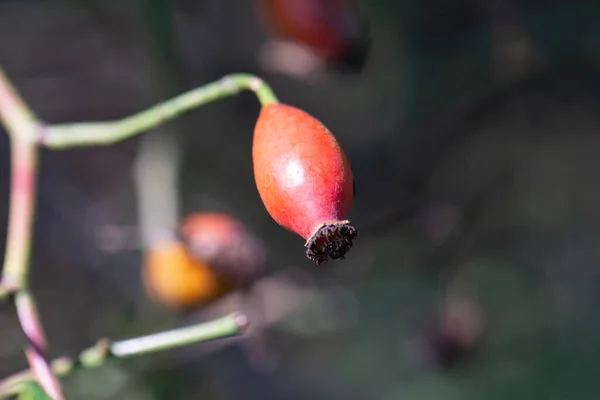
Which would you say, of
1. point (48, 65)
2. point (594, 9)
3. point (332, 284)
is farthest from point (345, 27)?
point (48, 65)

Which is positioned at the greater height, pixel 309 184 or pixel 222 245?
pixel 222 245

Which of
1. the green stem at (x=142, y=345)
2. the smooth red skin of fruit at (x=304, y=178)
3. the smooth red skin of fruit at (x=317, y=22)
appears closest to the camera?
the smooth red skin of fruit at (x=304, y=178)

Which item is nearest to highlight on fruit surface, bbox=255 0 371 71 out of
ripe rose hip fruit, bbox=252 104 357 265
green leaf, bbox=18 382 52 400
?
ripe rose hip fruit, bbox=252 104 357 265

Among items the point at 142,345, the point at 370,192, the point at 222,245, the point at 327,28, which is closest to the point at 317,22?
the point at 327,28

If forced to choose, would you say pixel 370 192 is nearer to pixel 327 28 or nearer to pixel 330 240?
pixel 327 28

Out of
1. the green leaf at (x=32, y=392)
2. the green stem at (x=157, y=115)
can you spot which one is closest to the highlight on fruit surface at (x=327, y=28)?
the green stem at (x=157, y=115)

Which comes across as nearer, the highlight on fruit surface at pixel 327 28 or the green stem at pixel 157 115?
the green stem at pixel 157 115

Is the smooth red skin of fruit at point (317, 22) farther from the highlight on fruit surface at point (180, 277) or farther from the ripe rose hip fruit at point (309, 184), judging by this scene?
the ripe rose hip fruit at point (309, 184)
